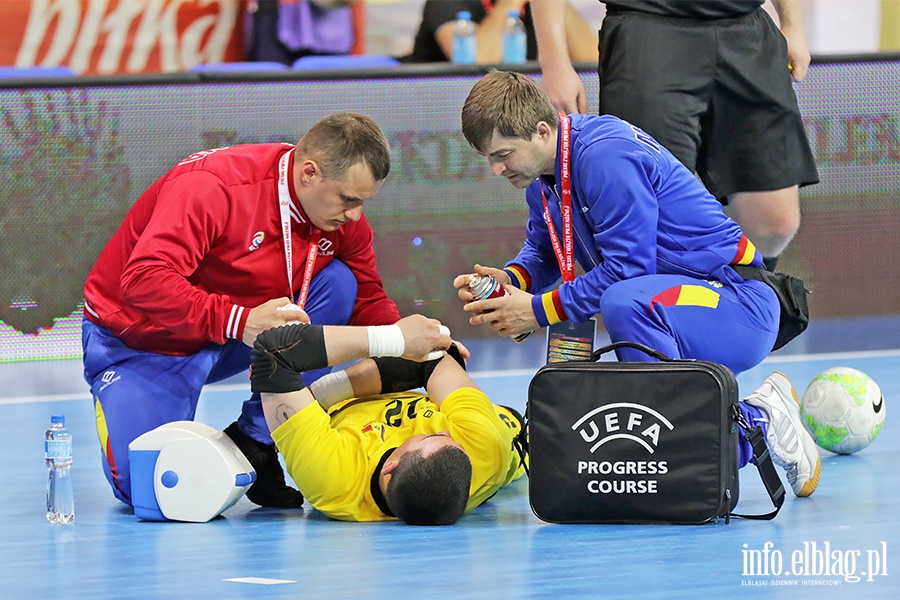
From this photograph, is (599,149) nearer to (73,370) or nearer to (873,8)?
(73,370)

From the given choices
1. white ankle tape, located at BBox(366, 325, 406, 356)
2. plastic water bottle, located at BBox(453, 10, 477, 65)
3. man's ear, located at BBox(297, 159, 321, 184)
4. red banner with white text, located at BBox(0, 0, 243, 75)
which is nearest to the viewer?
white ankle tape, located at BBox(366, 325, 406, 356)

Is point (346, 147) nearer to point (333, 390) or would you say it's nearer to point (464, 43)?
point (333, 390)

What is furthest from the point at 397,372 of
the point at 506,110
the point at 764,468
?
the point at 764,468

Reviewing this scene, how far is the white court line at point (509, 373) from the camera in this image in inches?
232

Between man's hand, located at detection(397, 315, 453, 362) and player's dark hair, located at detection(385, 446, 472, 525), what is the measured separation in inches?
13.4

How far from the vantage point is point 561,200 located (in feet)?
12.5

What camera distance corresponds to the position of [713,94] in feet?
14.3

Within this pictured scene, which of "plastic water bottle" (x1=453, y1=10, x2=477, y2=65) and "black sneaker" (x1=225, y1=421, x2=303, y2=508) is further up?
"plastic water bottle" (x1=453, y1=10, x2=477, y2=65)

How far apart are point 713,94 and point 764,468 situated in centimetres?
148

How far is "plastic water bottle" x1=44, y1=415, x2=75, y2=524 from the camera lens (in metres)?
3.56

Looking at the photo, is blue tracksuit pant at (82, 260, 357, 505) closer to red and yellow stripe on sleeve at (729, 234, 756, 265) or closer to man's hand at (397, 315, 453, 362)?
man's hand at (397, 315, 453, 362)

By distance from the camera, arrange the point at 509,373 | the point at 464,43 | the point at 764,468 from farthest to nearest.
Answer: the point at 464,43, the point at 509,373, the point at 764,468

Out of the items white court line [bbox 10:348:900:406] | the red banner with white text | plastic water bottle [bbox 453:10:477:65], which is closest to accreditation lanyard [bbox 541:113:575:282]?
white court line [bbox 10:348:900:406]

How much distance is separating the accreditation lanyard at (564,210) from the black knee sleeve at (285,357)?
820 millimetres
